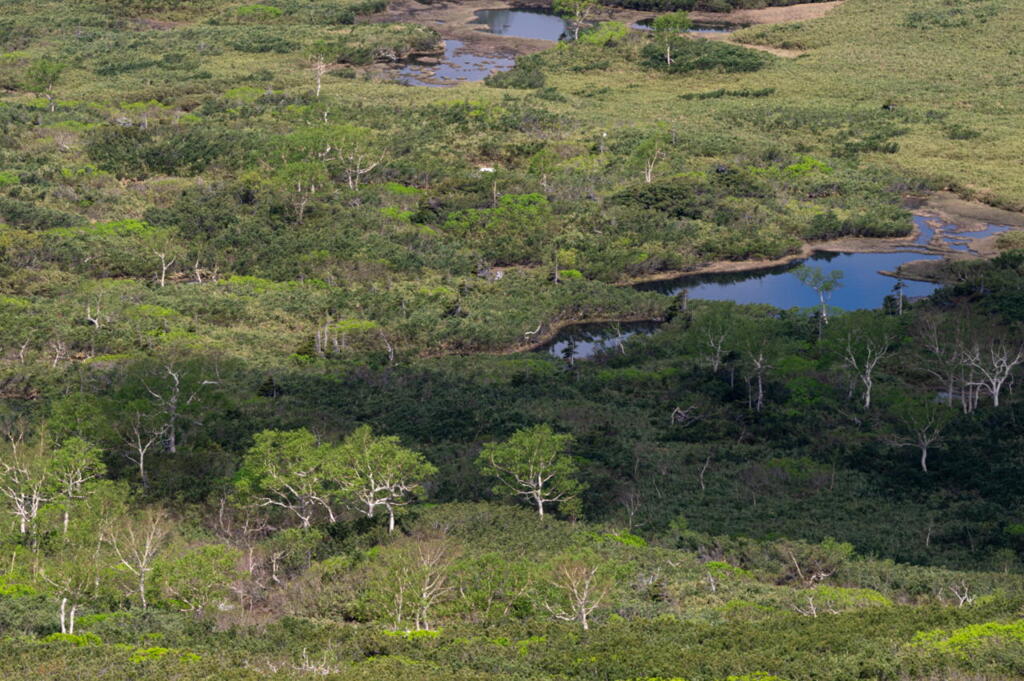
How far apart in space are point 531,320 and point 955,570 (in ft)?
150

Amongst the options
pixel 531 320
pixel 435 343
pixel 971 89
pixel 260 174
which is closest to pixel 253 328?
pixel 435 343

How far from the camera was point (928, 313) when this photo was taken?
96562 mm

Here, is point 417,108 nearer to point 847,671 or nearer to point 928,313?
point 928,313

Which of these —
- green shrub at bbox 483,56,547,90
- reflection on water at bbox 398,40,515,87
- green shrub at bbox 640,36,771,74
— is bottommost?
reflection on water at bbox 398,40,515,87

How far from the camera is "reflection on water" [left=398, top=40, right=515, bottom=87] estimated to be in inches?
6821

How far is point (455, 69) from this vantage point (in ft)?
595

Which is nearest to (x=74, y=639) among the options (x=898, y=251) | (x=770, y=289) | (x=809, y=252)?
(x=770, y=289)

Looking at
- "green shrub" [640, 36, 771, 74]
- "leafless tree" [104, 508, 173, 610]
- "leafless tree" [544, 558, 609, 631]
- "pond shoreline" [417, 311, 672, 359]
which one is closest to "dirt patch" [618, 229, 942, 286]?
"pond shoreline" [417, 311, 672, 359]

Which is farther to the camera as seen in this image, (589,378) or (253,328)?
(253,328)

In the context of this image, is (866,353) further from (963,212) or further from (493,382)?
(963,212)

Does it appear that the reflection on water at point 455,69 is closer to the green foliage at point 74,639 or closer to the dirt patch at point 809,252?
the dirt patch at point 809,252

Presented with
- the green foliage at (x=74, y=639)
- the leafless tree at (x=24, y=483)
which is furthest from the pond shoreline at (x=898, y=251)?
the green foliage at (x=74, y=639)

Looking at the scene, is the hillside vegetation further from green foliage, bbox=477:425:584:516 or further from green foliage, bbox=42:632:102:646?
green foliage, bbox=42:632:102:646

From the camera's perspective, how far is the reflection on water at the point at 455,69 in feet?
568
